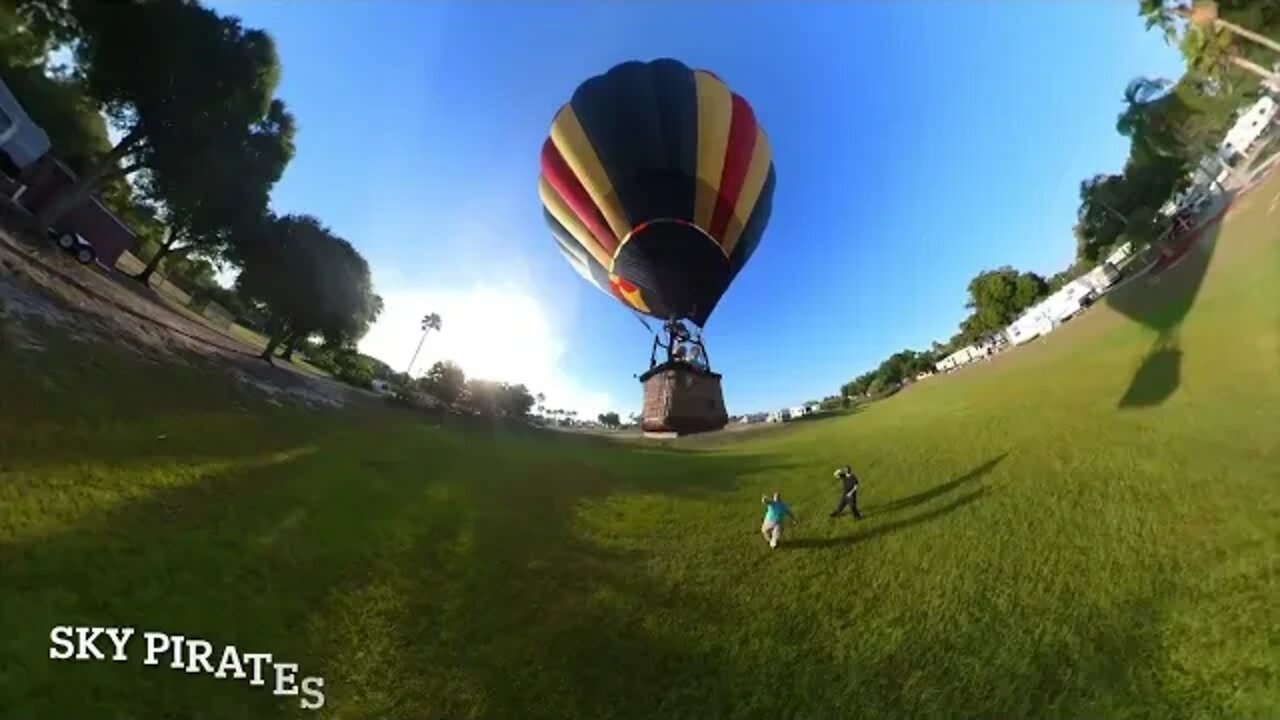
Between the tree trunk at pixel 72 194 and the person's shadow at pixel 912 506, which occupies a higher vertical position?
the tree trunk at pixel 72 194

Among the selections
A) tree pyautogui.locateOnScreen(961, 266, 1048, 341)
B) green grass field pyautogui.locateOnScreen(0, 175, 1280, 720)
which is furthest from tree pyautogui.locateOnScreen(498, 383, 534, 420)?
tree pyautogui.locateOnScreen(961, 266, 1048, 341)

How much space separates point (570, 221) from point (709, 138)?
299 centimetres

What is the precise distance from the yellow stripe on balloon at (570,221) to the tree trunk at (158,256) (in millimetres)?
5780

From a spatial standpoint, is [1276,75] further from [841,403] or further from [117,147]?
[117,147]

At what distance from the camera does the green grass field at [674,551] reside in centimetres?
533

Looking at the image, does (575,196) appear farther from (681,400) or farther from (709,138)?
(681,400)

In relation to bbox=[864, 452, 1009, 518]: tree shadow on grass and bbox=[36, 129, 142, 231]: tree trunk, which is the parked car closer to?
bbox=[36, 129, 142, 231]: tree trunk

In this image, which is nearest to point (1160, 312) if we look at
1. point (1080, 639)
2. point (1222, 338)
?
point (1222, 338)

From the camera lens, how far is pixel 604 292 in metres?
13.2

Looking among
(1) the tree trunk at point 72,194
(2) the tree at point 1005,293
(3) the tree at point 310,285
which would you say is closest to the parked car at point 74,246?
(1) the tree trunk at point 72,194

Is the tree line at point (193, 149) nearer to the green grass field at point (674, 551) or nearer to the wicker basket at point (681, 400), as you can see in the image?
the green grass field at point (674, 551)

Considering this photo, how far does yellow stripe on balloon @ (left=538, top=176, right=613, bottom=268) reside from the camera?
484 inches

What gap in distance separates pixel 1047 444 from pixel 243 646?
8091 millimetres

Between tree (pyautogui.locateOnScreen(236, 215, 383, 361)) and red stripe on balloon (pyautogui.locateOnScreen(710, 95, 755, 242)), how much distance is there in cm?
632
